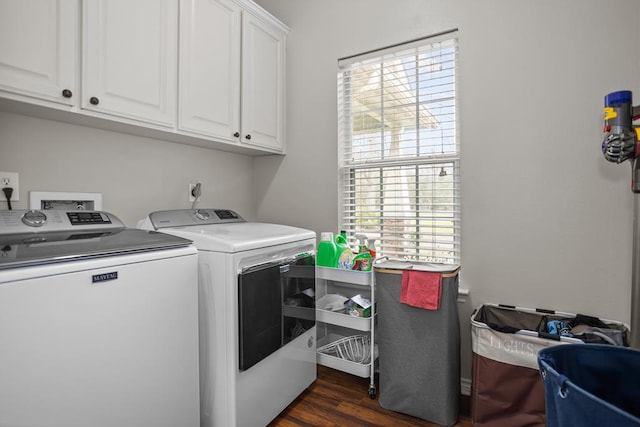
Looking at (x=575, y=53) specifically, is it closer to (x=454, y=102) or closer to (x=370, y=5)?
(x=454, y=102)

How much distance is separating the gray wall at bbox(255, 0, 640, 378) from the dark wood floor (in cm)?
52

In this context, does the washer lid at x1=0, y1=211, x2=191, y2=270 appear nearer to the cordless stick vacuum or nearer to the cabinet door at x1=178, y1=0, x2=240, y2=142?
the cabinet door at x1=178, y1=0, x2=240, y2=142

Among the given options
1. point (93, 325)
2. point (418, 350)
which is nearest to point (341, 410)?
point (418, 350)

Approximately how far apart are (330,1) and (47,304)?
8.15 ft

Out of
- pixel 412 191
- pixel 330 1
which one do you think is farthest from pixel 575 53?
pixel 330 1

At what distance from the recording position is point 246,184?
280 centimetres

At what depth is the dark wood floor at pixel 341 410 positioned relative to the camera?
179 cm

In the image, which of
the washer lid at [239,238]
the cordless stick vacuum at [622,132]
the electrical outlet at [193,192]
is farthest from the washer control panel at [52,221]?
the cordless stick vacuum at [622,132]

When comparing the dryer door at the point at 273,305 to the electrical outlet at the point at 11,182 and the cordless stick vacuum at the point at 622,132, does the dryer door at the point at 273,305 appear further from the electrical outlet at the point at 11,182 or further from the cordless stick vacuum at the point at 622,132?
the cordless stick vacuum at the point at 622,132

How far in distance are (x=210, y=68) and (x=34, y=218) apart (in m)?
1.22

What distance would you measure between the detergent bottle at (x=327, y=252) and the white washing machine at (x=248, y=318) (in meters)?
0.27

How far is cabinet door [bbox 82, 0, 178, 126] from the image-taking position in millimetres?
1501

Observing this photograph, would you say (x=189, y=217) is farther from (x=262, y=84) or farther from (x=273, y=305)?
(x=262, y=84)

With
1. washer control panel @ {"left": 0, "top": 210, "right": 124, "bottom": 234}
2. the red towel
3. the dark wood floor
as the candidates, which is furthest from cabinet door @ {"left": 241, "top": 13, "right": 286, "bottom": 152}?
the dark wood floor
